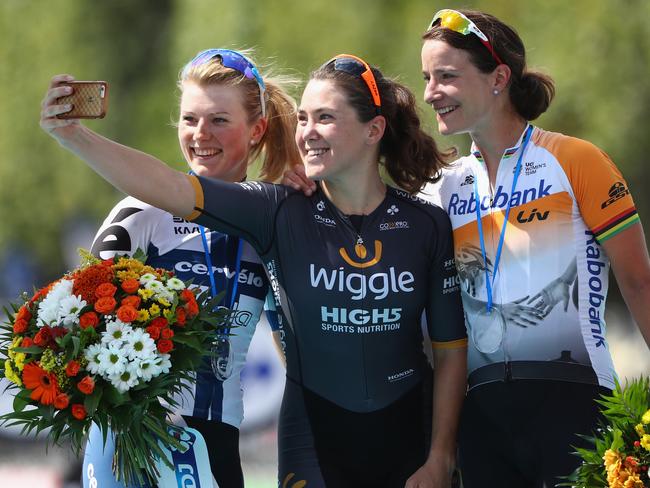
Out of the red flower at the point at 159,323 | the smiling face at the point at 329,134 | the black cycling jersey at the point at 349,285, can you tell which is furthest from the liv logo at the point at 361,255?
the red flower at the point at 159,323

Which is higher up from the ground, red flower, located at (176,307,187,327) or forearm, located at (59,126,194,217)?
forearm, located at (59,126,194,217)

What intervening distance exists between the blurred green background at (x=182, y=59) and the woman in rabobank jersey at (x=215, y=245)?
6046mm

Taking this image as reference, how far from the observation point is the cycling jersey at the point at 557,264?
12.7 feet

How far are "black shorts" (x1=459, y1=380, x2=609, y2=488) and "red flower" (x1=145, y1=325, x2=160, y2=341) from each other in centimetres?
124

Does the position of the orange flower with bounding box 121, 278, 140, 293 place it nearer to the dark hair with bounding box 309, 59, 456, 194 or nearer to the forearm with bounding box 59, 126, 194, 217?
the forearm with bounding box 59, 126, 194, 217

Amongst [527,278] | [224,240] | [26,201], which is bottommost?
[527,278]

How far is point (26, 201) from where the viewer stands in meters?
13.5

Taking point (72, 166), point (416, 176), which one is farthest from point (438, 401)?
point (72, 166)

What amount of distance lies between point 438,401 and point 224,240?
3.47 ft

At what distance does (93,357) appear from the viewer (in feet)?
11.5

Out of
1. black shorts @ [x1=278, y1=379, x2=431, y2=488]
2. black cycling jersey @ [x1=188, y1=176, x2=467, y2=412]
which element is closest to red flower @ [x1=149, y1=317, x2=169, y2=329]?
black cycling jersey @ [x1=188, y1=176, x2=467, y2=412]

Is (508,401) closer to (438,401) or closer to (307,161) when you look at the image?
(438,401)

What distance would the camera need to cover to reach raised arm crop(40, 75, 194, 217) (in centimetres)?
363

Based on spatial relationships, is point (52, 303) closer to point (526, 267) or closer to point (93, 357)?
point (93, 357)
